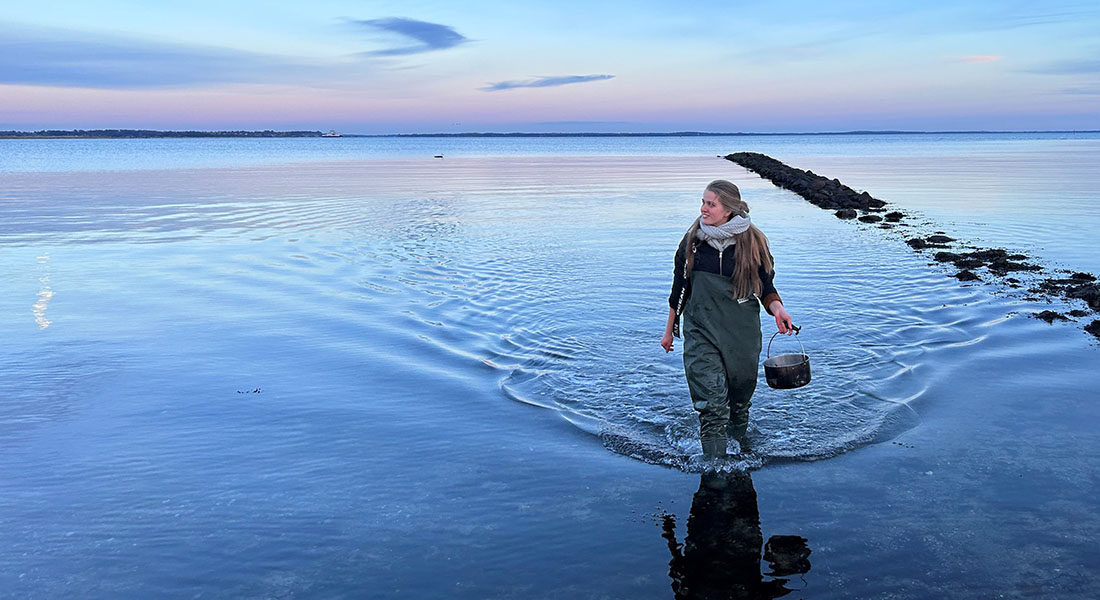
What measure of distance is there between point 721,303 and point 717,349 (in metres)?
0.35

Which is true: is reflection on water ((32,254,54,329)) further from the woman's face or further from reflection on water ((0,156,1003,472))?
the woman's face

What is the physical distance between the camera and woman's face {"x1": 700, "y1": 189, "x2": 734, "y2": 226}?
555cm

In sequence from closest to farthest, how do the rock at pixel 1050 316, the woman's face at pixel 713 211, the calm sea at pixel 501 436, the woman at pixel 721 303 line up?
the calm sea at pixel 501 436 → the woman's face at pixel 713 211 → the woman at pixel 721 303 → the rock at pixel 1050 316

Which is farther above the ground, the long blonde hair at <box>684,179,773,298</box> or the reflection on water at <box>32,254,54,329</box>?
the long blonde hair at <box>684,179,773,298</box>

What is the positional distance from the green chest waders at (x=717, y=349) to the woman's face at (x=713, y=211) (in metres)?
0.38

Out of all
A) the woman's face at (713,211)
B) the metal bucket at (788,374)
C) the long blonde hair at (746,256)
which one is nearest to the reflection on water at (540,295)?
the metal bucket at (788,374)

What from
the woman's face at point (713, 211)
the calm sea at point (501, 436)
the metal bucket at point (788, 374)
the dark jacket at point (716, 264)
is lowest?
the calm sea at point (501, 436)

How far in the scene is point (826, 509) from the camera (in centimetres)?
538

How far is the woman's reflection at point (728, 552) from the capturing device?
4.45 meters

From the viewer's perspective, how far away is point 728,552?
484 cm

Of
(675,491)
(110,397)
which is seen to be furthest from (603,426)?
(110,397)

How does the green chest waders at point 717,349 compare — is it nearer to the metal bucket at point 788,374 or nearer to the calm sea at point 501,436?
the metal bucket at point 788,374

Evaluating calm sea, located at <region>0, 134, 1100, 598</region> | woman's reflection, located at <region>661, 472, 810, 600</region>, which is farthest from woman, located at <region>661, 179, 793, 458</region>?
woman's reflection, located at <region>661, 472, 810, 600</region>

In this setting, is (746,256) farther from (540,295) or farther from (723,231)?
(540,295)
